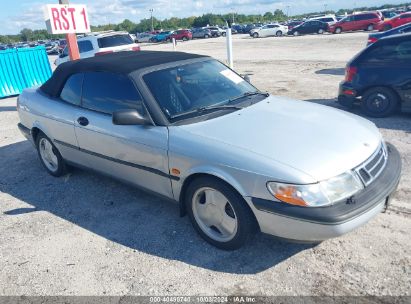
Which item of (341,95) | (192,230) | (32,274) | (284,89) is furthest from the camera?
(284,89)

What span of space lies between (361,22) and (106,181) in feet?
108

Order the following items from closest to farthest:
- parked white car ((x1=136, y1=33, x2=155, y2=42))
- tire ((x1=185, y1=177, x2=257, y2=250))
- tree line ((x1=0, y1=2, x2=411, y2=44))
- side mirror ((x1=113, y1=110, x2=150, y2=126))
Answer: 1. tire ((x1=185, y1=177, x2=257, y2=250))
2. side mirror ((x1=113, y1=110, x2=150, y2=126))
3. parked white car ((x1=136, y1=33, x2=155, y2=42))
4. tree line ((x1=0, y1=2, x2=411, y2=44))

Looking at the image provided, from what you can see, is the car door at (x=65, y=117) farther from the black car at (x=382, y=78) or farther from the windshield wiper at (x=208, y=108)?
the black car at (x=382, y=78)

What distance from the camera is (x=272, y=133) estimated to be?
10.1 ft

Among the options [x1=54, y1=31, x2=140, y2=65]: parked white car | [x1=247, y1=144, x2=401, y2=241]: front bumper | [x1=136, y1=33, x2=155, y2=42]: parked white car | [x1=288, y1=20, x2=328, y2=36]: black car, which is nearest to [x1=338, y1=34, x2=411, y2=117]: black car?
[x1=247, y1=144, x2=401, y2=241]: front bumper

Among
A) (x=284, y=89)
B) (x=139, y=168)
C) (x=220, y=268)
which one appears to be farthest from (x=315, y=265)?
(x=284, y=89)

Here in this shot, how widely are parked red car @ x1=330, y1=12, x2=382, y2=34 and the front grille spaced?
3249cm

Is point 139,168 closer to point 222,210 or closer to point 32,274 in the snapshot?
point 222,210

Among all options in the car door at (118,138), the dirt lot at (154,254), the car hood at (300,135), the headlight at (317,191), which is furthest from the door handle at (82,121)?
the headlight at (317,191)

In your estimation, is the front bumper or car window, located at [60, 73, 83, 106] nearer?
the front bumper

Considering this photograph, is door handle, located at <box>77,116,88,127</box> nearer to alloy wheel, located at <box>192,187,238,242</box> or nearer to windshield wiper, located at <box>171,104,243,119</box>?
windshield wiper, located at <box>171,104,243,119</box>

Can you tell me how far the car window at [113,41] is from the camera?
45.8 ft

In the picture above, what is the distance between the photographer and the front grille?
280cm

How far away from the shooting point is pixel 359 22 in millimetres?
31750
